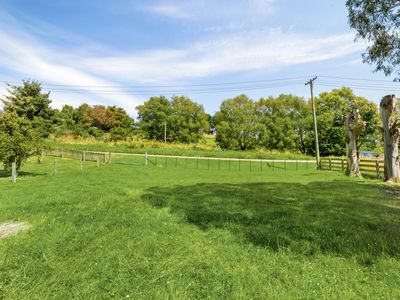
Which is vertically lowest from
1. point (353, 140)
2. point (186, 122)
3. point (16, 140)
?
point (353, 140)

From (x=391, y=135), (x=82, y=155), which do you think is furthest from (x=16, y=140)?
(x=391, y=135)

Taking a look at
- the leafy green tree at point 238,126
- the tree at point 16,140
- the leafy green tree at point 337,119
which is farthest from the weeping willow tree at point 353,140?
the leafy green tree at point 238,126

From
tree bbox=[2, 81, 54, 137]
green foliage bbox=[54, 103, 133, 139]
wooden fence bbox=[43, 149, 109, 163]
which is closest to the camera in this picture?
wooden fence bbox=[43, 149, 109, 163]

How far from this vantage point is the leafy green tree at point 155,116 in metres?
48.9

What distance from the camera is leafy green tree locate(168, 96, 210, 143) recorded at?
154 ft

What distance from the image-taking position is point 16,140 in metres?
14.0

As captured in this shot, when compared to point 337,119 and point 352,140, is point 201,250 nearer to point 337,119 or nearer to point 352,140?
point 352,140

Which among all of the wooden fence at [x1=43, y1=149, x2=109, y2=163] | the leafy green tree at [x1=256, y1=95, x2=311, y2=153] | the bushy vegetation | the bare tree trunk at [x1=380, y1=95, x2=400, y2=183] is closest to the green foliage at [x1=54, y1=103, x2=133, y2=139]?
the bushy vegetation

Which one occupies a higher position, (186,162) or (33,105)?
(33,105)

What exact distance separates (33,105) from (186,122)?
2404 centimetres

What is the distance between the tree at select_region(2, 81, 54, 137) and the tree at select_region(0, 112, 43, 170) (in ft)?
77.1

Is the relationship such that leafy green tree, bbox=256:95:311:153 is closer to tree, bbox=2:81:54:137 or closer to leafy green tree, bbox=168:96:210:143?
leafy green tree, bbox=168:96:210:143

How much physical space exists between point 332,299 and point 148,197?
662 centimetres

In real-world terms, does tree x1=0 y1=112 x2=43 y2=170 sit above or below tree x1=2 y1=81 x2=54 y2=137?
below
